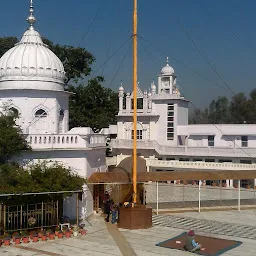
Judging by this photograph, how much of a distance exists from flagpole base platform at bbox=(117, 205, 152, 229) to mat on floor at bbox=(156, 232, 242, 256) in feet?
6.18

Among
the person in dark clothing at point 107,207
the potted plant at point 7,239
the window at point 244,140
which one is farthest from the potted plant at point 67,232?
the window at point 244,140

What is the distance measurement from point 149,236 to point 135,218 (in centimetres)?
140

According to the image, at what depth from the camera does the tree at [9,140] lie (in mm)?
17500

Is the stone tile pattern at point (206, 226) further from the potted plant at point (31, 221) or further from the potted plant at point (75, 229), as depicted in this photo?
the potted plant at point (31, 221)

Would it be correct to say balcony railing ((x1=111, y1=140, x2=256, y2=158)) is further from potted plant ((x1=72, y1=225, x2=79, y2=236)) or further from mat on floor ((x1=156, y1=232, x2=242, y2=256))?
potted plant ((x1=72, y1=225, x2=79, y2=236))

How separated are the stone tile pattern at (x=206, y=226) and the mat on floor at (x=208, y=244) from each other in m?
1.31

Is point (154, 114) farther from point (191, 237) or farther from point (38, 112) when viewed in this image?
point (191, 237)

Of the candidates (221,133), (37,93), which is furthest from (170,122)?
(37,93)

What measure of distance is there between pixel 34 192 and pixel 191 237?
6536 millimetres

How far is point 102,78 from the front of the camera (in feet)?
139

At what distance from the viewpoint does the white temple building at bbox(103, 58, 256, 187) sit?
3544 centimetres

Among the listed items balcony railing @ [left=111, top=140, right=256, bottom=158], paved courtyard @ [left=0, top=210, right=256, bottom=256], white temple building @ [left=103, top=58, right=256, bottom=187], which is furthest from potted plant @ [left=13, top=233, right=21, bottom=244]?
balcony railing @ [left=111, top=140, right=256, bottom=158]

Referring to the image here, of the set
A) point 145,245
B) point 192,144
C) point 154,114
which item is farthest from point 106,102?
point 145,245

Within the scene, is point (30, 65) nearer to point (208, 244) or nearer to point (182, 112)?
point (208, 244)
